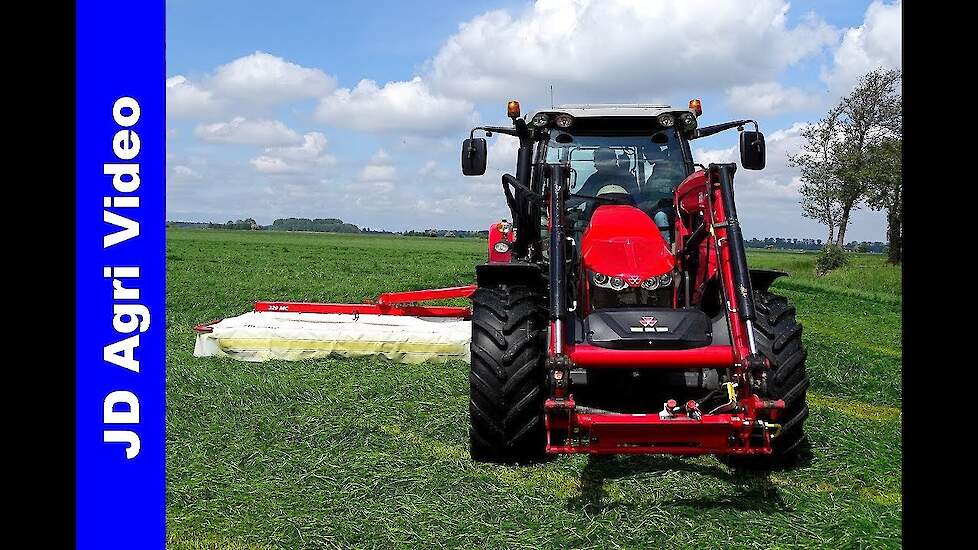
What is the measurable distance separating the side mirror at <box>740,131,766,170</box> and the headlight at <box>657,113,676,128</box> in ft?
1.90

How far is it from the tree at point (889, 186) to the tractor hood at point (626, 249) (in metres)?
28.6

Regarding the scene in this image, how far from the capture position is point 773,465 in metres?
5.20

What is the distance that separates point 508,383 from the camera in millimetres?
4996

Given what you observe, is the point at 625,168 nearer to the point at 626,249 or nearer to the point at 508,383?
the point at 626,249

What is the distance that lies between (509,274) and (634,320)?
44.2 inches

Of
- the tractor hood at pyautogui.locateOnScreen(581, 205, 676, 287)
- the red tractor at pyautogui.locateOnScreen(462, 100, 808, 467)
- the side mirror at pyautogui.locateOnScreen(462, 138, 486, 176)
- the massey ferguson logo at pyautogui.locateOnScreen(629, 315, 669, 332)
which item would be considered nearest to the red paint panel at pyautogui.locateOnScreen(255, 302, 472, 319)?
the red tractor at pyautogui.locateOnScreen(462, 100, 808, 467)

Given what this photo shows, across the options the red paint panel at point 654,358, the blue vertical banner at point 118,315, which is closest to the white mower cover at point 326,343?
the red paint panel at point 654,358

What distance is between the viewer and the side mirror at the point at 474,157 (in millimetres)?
6309

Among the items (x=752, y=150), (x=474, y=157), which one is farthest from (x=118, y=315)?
(x=752, y=150)

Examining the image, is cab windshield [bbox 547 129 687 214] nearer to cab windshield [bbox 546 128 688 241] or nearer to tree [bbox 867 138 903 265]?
cab windshield [bbox 546 128 688 241]

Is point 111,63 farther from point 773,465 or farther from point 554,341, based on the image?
point 773,465

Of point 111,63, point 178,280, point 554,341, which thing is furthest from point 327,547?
point 178,280

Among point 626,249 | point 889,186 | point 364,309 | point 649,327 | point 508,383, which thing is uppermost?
point 889,186

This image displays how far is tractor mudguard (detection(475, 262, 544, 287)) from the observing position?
218 inches
